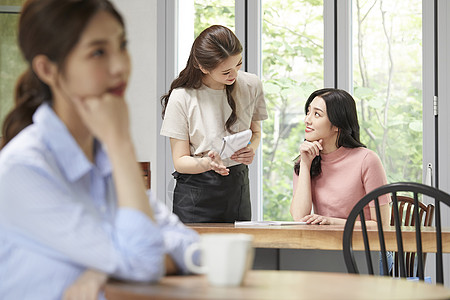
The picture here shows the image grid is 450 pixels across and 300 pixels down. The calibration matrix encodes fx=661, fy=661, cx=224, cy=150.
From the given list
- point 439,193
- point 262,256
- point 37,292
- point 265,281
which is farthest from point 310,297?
point 262,256

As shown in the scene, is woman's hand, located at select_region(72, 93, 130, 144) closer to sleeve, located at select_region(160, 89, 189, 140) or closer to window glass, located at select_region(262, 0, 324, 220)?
sleeve, located at select_region(160, 89, 189, 140)

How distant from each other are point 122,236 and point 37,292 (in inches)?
6.2

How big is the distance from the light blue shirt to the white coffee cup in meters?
0.07

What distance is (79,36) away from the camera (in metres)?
0.96

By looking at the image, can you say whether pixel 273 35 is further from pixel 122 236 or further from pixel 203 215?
pixel 122 236

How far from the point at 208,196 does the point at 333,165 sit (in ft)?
1.70

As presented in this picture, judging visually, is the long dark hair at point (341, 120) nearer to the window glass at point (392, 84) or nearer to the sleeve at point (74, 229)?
the window glass at point (392, 84)

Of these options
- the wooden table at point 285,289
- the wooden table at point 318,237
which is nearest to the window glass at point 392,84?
the wooden table at point 318,237

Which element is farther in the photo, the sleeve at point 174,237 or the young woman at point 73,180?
the sleeve at point 174,237

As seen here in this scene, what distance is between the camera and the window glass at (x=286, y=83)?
4.01 metres

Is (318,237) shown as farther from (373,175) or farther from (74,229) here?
(74,229)

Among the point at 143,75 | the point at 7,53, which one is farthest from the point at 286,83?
the point at 7,53

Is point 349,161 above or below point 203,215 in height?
above

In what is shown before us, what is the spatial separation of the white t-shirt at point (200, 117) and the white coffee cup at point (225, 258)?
1691 millimetres
